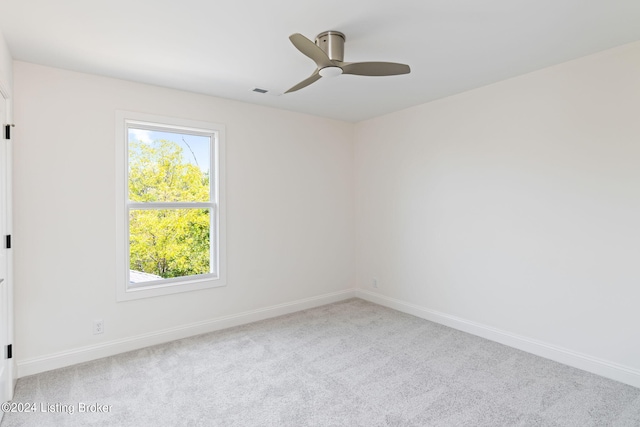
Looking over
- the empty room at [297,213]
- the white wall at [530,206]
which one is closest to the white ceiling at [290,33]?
the empty room at [297,213]

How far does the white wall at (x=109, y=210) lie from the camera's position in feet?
8.97

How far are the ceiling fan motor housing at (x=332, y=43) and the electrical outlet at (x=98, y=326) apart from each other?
9.49ft

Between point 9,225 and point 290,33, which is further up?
point 290,33

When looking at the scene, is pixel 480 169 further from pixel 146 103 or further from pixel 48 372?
pixel 48 372

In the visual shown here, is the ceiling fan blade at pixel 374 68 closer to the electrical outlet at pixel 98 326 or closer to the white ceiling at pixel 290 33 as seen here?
the white ceiling at pixel 290 33

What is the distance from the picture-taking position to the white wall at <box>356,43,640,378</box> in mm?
2586

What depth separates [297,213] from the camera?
4.35 m

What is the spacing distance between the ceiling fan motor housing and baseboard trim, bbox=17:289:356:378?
2830 mm

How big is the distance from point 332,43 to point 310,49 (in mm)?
328

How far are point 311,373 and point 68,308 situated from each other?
6.83 feet

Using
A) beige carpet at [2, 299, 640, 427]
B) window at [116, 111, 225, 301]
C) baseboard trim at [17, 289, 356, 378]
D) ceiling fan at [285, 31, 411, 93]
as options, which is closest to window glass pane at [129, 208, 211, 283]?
window at [116, 111, 225, 301]

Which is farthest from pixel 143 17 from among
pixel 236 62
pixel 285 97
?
pixel 285 97

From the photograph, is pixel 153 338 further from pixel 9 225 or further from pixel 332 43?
pixel 332 43

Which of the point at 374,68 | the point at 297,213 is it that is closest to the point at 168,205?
the point at 297,213
